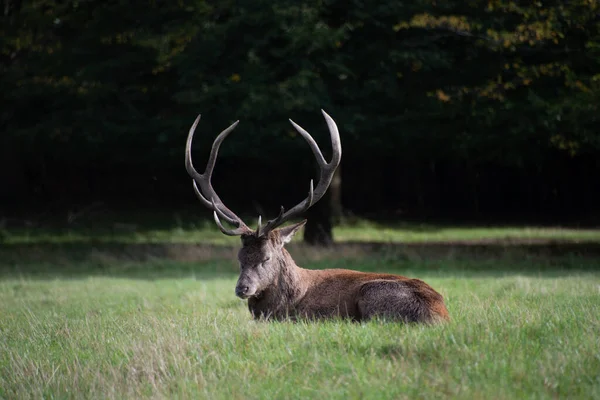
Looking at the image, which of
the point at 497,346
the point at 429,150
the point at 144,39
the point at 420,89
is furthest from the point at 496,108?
the point at 497,346

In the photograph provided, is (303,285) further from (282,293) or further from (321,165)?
(321,165)

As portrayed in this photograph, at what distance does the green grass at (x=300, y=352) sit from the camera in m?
5.37

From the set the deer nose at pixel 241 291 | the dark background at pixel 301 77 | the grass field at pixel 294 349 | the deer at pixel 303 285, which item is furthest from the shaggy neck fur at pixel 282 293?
the dark background at pixel 301 77

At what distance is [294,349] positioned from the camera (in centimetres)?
647

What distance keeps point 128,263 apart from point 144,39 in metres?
5.20

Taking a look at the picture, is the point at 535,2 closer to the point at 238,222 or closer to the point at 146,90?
the point at 146,90

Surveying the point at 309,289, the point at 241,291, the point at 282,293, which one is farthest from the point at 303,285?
the point at 241,291

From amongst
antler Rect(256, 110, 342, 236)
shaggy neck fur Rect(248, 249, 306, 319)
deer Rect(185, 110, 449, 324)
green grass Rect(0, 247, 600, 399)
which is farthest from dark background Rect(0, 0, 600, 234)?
shaggy neck fur Rect(248, 249, 306, 319)

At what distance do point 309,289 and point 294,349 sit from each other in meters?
2.48

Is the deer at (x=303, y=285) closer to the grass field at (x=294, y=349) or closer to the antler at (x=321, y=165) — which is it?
the antler at (x=321, y=165)

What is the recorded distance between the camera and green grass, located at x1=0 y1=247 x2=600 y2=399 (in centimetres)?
537

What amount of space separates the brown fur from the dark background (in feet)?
29.4

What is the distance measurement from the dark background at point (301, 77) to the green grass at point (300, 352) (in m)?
7.74

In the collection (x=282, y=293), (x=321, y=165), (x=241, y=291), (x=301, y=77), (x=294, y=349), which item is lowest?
(x=282, y=293)
